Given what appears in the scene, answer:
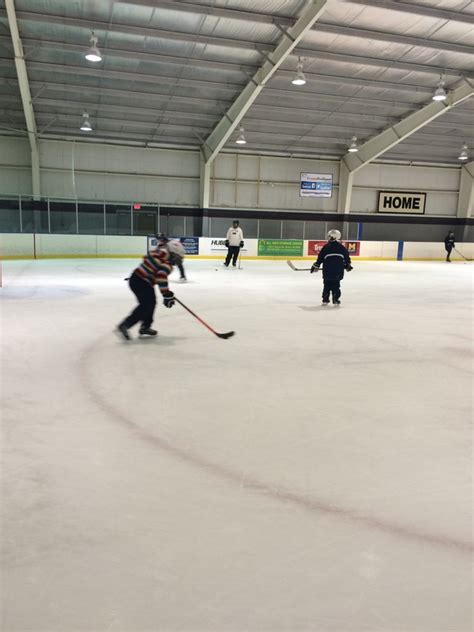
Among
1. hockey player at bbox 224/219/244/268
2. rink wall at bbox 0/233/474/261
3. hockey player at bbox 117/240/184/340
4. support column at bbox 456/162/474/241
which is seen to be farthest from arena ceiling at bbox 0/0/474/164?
hockey player at bbox 117/240/184/340

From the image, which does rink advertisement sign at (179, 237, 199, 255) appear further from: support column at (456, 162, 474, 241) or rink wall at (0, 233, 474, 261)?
support column at (456, 162, 474, 241)

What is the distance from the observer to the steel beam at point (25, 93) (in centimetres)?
1036

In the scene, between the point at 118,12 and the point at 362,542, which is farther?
the point at 118,12

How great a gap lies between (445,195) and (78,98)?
17455 mm

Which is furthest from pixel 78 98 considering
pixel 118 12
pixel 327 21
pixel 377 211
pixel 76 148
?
pixel 377 211

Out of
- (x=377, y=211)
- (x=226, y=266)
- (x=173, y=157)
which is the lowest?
(x=226, y=266)

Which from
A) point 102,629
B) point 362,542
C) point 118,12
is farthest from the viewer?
point 118,12

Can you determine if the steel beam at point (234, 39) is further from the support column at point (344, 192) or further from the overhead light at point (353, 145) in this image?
the support column at point (344, 192)

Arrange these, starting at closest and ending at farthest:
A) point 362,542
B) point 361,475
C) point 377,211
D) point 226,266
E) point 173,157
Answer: point 362,542 < point 361,475 < point 226,266 < point 173,157 < point 377,211

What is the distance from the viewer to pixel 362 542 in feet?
5.93

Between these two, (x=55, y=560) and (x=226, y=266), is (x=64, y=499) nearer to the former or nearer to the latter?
(x=55, y=560)

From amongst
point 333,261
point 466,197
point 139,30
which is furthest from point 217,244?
point 466,197

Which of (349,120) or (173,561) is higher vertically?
(349,120)

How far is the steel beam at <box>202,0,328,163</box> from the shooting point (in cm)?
1076
